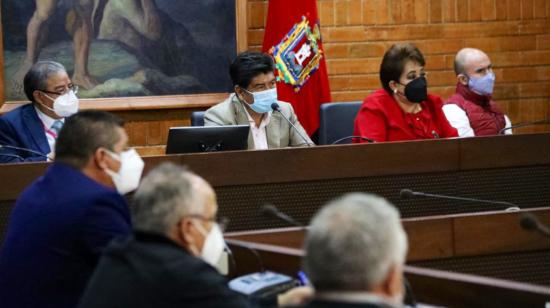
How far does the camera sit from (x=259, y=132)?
17.8 ft

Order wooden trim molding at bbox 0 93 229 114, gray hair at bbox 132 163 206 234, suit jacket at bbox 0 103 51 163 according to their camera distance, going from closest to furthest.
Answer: gray hair at bbox 132 163 206 234, suit jacket at bbox 0 103 51 163, wooden trim molding at bbox 0 93 229 114

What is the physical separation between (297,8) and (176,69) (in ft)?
3.01

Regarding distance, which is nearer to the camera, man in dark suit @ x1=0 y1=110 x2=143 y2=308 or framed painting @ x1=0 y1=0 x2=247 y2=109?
man in dark suit @ x1=0 y1=110 x2=143 y2=308

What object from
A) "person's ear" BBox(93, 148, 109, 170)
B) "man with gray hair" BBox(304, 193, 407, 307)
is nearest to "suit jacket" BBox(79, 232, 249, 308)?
"man with gray hair" BBox(304, 193, 407, 307)

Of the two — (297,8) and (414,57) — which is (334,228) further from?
(297,8)

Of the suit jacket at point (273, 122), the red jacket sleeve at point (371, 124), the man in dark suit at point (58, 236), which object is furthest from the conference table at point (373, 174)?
the man in dark suit at point (58, 236)

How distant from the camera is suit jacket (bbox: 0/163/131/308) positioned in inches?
117

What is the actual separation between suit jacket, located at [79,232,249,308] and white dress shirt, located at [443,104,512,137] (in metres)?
3.52

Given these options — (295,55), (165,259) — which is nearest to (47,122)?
(295,55)

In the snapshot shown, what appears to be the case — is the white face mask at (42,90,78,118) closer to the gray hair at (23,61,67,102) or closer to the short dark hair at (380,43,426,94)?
the gray hair at (23,61,67,102)

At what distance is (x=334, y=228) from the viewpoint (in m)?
1.78

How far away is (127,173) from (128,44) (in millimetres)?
3401

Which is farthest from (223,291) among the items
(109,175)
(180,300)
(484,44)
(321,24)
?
(484,44)

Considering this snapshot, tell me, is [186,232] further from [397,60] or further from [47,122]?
[397,60]
